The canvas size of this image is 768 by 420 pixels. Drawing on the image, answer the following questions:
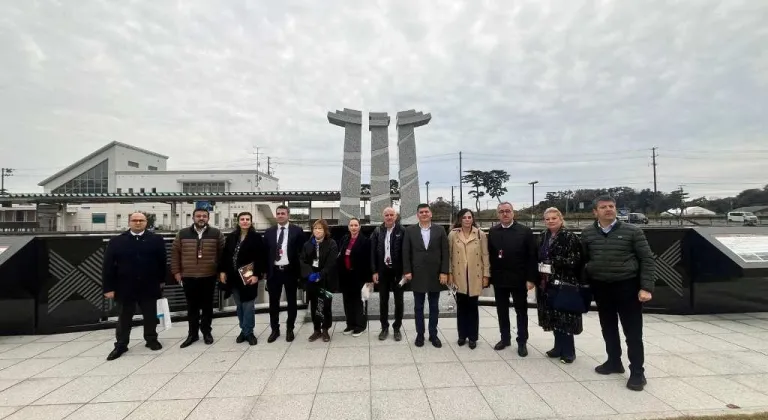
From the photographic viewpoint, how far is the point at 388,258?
4.62 m

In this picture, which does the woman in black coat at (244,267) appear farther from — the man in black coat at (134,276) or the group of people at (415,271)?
the man in black coat at (134,276)

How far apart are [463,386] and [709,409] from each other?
6.28ft

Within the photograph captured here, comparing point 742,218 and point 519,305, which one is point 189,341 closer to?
point 519,305

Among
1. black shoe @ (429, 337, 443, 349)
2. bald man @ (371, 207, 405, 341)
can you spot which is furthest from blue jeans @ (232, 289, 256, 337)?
black shoe @ (429, 337, 443, 349)

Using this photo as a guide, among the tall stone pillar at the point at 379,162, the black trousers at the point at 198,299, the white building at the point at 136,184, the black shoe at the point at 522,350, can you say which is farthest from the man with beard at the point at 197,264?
the white building at the point at 136,184

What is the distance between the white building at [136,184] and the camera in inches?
1622

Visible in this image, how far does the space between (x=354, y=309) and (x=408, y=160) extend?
8087mm

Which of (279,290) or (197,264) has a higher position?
(197,264)

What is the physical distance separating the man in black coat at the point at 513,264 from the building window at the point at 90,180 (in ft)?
211

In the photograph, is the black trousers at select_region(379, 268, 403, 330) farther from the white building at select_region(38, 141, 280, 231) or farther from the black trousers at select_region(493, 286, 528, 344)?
the white building at select_region(38, 141, 280, 231)

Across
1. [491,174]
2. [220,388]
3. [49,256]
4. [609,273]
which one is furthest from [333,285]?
[491,174]

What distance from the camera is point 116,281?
4383 mm

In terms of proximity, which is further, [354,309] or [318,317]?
[354,309]

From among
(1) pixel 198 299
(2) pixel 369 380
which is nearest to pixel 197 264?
(1) pixel 198 299
